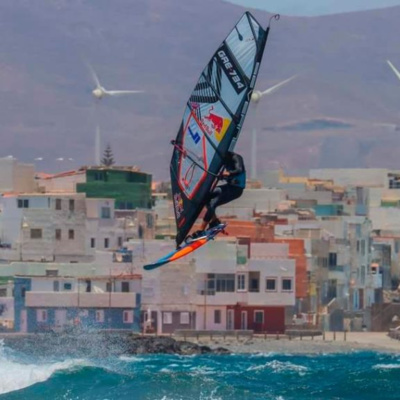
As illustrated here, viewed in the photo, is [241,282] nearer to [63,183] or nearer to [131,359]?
[131,359]

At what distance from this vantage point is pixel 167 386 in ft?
188

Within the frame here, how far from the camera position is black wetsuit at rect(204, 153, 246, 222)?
46.2 meters

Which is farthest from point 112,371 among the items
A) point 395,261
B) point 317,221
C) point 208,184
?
point 395,261

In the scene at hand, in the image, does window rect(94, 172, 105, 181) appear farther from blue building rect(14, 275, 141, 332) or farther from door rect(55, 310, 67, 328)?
door rect(55, 310, 67, 328)

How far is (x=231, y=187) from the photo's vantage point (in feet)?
152

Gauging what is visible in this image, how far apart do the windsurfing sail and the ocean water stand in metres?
7.91

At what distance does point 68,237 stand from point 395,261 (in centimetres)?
2542

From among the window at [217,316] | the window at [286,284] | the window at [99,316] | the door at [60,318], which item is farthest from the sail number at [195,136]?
the window at [286,284]

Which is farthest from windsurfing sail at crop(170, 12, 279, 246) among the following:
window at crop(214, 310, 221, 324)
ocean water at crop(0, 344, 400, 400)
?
window at crop(214, 310, 221, 324)

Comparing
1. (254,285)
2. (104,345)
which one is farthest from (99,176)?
(104,345)

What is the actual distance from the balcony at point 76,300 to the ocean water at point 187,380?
11.2 m

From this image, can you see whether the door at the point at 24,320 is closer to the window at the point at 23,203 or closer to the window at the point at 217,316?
the window at the point at 217,316

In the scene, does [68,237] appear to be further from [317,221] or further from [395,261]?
[395,261]

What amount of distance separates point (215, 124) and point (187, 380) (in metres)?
13.9
